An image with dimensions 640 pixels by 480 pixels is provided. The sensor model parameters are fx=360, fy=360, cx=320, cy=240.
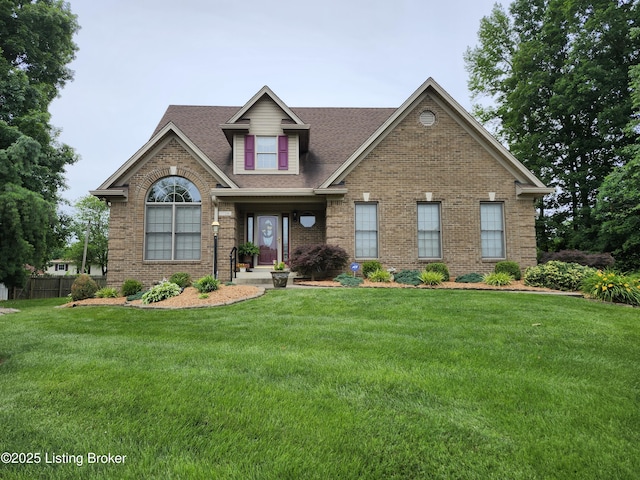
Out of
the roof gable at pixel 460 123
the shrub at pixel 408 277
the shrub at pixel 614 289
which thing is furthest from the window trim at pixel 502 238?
the shrub at pixel 614 289

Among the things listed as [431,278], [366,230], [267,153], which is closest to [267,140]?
[267,153]

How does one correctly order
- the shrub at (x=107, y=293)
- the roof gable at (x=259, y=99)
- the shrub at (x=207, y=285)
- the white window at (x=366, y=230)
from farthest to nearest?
the roof gable at (x=259, y=99), the white window at (x=366, y=230), the shrub at (x=107, y=293), the shrub at (x=207, y=285)

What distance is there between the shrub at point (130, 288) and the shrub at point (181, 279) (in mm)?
1114

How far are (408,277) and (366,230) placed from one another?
2.40 m

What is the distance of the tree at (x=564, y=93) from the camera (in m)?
17.7

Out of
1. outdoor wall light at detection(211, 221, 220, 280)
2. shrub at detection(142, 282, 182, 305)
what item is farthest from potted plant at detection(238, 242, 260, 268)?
shrub at detection(142, 282, 182, 305)

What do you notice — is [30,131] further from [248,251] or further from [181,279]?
[248,251]

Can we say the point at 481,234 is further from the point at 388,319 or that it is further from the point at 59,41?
the point at 59,41

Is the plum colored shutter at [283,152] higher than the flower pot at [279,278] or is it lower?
higher

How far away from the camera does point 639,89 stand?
13.6m

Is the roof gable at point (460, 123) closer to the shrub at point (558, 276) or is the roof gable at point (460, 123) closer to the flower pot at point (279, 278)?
the shrub at point (558, 276)

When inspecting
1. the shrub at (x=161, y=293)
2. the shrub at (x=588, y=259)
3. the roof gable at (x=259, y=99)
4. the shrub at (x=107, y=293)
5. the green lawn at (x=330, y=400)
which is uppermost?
the roof gable at (x=259, y=99)

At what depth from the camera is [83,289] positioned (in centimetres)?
1173

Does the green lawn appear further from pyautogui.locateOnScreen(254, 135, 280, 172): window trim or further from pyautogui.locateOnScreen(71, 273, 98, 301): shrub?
pyautogui.locateOnScreen(254, 135, 280, 172): window trim
